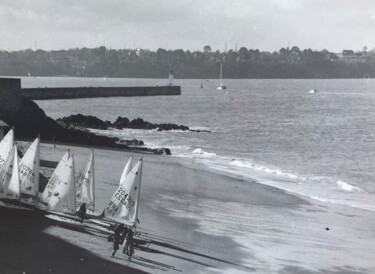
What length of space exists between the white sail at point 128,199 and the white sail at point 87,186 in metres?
2.45

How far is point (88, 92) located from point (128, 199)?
9762 centimetres

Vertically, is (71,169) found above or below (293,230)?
above

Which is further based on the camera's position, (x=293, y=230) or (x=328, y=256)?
(x=293, y=230)

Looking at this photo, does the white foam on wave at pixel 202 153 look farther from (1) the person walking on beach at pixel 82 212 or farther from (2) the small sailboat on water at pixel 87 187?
(1) the person walking on beach at pixel 82 212

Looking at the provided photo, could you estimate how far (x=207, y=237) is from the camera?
17.8m

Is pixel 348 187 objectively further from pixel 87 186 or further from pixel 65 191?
pixel 65 191

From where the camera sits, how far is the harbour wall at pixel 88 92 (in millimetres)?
90125

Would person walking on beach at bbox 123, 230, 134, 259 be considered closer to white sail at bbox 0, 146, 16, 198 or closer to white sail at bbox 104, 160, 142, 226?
white sail at bbox 104, 160, 142, 226

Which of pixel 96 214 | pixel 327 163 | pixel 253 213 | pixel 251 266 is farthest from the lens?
pixel 327 163

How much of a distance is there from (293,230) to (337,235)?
1.53 meters

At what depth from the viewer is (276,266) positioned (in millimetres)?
15758

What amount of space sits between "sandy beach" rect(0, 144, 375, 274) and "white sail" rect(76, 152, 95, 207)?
143 cm

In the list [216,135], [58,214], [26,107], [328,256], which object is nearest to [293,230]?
[328,256]

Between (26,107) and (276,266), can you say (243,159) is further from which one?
(276,266)
